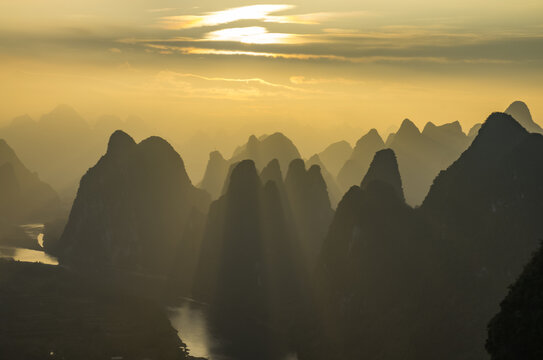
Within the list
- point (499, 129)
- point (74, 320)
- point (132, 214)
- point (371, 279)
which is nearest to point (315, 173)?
point (132, 214)

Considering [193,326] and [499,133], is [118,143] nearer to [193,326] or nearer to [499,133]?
[193,326]

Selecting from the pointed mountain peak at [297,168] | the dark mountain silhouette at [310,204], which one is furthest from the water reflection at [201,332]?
the pointed mountain peak at [297,168]

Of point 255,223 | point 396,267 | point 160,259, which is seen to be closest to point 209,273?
point 255,223

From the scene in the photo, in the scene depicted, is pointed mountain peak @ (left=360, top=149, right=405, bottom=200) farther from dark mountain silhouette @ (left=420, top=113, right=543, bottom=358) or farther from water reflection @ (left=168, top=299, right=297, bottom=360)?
water reflection @ (left=168, top=299, right=297, bottom=360)

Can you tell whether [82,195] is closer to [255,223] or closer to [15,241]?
[15,241]

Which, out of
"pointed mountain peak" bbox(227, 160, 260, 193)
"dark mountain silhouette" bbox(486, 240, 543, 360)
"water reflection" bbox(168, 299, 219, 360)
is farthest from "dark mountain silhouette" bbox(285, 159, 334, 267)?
"dark mountain silhouette" bbox(486, 240, 543, 360)

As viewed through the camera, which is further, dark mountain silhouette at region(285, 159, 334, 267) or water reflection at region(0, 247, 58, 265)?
water reflection at region(0, 247, 58, 265)
